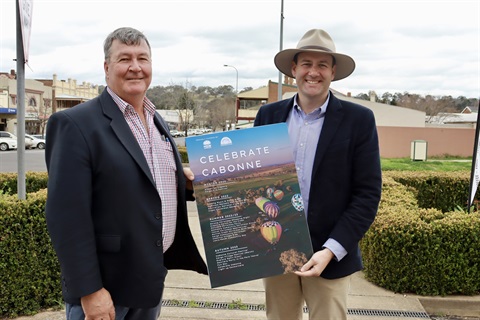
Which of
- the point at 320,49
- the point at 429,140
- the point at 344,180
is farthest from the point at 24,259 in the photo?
the point at 429,140

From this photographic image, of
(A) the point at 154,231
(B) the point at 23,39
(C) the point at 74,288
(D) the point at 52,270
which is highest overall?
(B) the point at 23,39

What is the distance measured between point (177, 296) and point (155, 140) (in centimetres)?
263

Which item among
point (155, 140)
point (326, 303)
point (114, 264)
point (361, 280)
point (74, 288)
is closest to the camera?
point (74, 288)

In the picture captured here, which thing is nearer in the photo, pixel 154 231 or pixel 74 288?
pixel 74 288

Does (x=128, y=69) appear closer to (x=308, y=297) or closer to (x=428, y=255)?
(x=308, y=297)

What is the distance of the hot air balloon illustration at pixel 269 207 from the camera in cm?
225

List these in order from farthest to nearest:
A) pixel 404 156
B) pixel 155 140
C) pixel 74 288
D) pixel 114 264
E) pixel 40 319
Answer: pixel 404 156 < pixel 40 319 < pixel 155 140 < pixel 114 264 < pixel 74 288

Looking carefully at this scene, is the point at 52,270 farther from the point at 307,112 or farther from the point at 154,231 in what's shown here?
the point at 307,112

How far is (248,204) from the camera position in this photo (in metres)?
2.23

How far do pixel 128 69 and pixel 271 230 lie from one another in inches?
42.3

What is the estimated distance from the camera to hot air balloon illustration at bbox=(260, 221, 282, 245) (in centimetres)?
226

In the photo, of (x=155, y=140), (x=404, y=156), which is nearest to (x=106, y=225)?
(x=155, y=140)

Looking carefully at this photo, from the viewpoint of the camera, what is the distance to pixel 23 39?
13.8ft

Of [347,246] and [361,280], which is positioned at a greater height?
[347,246]
